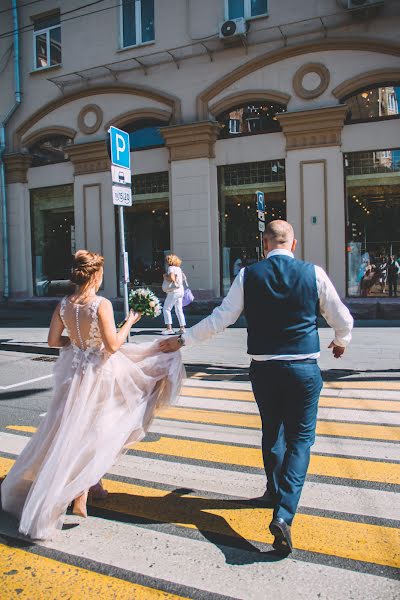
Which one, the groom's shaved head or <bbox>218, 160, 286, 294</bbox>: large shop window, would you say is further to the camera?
<bbox>218, 160, 286, 294</bbox>: large shop window

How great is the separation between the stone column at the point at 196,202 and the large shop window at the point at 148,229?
72cm

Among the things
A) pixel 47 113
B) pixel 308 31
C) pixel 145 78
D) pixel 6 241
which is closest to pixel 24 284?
pixel 6 241

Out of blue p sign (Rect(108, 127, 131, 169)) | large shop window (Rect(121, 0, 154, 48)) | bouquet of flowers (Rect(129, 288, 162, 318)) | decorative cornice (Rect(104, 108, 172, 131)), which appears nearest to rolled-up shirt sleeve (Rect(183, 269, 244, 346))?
bouquet of flowers (Rect(129, 288, 162, 318))

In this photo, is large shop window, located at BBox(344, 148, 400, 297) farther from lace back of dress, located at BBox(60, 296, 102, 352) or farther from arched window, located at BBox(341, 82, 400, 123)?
lace back of dress, located at BBox(60, 296, 102, 352)

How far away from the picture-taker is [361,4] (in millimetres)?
13305

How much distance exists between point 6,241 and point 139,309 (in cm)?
1644

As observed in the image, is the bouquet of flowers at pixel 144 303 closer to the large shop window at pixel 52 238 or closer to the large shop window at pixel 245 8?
the large shop window at pixel 245 8

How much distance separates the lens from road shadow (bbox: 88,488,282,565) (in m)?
3.11

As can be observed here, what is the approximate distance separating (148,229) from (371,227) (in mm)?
6812

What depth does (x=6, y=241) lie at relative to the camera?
19359 millimetres

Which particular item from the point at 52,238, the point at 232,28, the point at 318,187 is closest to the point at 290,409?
the point at 318,187

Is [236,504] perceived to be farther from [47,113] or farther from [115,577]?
[47,113]

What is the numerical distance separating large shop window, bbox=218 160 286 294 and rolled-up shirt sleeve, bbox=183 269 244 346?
1208 cm

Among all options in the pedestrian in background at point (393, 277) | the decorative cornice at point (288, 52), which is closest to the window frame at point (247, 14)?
the decorative cornice at point (288, 52)
